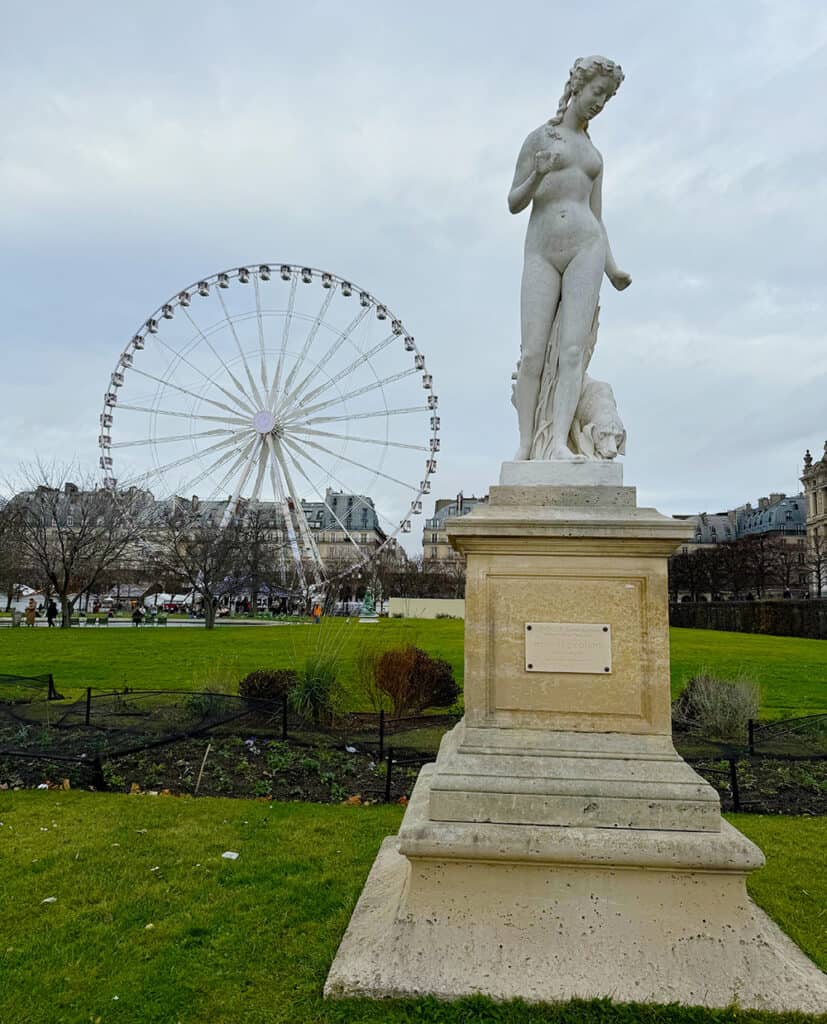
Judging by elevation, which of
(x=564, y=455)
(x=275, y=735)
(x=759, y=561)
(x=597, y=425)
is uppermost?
(x=759, y=561)

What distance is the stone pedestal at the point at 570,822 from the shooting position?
2.98 metres

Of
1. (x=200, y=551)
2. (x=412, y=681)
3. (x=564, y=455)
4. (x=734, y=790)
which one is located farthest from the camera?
(x=200, y=551)

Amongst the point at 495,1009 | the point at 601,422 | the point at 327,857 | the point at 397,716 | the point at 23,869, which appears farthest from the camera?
the point at 397,716

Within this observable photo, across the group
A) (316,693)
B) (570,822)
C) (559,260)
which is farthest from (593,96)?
(316,693)

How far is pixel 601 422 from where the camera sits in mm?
4168

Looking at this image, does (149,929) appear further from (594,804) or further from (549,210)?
(549,210)

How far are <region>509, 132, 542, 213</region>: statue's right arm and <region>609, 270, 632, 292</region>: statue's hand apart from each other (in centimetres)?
74

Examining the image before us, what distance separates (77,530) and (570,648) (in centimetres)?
3321

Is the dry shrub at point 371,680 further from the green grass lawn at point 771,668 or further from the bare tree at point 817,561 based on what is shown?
the bare tree at point 817,561

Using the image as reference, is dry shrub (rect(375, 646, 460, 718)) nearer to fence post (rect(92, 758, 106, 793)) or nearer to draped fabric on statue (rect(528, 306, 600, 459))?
fence post (rect(92, 758, 106, 793))

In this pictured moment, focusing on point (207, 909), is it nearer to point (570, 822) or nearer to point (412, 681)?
point (570, 822)

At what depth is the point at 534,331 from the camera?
434cm

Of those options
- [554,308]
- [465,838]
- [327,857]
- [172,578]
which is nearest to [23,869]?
[327,857]

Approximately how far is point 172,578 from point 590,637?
45856 mm
